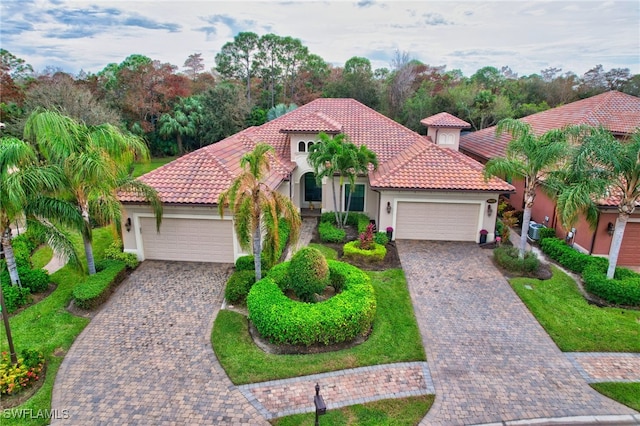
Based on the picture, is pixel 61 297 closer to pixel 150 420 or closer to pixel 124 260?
pixel 124 260

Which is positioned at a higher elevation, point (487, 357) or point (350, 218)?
point (350, 218)

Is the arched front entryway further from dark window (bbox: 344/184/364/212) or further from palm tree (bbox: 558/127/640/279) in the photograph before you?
palm tree (bbox: 558/127/640/279)

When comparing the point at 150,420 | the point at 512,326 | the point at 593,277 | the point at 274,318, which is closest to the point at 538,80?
the point at 593,277

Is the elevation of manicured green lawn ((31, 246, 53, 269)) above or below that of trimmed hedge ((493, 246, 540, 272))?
below

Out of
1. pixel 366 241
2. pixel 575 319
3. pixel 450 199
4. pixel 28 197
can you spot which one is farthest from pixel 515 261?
pixel 28 197

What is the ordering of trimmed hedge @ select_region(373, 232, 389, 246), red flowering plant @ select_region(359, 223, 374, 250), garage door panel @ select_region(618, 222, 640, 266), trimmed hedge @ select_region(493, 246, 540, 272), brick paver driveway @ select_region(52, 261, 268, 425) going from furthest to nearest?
trimmed hedge @ select_region(373, 232, 389, 246) < red flowering plant @ select_region(359, 223, 374, 250) < garage door panel @ select_region(618, 222, 640, 266) < trimmed hedge @ select_region(493, 246, 540, 272) < brick paver driveway @ select_region(52, 261, 268, 425)

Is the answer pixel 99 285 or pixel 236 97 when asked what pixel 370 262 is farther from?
pixel 236 97

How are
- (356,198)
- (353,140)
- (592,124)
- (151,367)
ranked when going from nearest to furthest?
(151,367) → (592,124) → (356,198) → (353,140)

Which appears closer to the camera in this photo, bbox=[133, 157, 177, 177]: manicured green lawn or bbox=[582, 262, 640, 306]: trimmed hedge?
bbox=[582, 262, 640, 306]: trimmed hedge

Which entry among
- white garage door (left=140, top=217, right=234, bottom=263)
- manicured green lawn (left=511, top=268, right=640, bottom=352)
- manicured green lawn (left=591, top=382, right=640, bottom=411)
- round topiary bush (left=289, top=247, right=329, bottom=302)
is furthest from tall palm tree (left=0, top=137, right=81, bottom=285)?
manicured green lawn (left=591, top=382, right=640, bottom=411)
